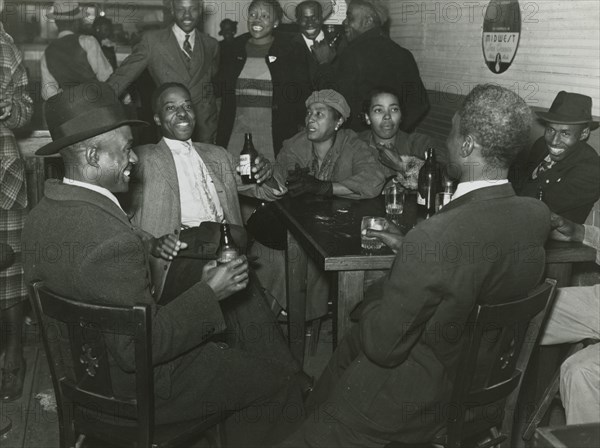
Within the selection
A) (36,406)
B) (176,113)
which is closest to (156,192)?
(176,113)

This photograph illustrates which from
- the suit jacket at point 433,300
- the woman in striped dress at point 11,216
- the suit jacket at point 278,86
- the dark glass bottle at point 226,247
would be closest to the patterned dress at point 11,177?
the woman in striped dress at point 11,216

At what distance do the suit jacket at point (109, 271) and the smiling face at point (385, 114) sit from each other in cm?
238

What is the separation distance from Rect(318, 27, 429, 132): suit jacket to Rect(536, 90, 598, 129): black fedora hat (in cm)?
188

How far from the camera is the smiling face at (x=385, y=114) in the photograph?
439cm

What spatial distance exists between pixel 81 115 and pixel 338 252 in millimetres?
1132

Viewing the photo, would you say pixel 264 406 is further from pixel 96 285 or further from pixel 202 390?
pixel 96 285

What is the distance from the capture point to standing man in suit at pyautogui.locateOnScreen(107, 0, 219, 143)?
16.6ft

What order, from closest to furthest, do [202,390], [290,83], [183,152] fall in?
1. [202,390]
2. [183,152]
3. [290,83]

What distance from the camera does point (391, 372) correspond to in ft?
7.06

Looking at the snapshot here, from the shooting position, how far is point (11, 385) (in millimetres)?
3598

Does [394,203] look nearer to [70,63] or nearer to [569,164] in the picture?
[569,164]

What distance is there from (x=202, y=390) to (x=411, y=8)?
17.2ft

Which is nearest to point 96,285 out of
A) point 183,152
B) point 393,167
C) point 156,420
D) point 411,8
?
point 156,420

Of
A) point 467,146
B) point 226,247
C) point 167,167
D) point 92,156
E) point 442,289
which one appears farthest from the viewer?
point 167,167
